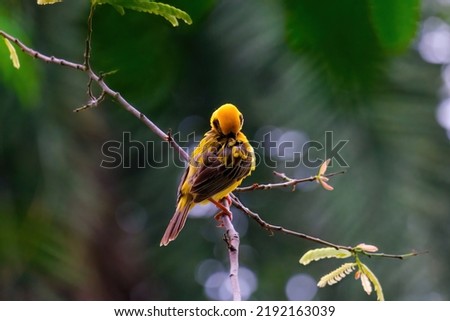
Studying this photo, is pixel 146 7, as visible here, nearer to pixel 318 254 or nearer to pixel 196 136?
pixel 318 254

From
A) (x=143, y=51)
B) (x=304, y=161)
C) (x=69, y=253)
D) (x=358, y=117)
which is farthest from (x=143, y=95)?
(x=304, y=161)

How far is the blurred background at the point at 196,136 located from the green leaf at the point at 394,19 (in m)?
0.33

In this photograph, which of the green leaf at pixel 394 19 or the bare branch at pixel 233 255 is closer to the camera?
the green leaf at pixel 394 19

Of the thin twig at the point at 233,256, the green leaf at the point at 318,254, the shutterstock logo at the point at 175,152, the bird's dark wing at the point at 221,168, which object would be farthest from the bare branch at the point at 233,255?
the shutterstock logo at the point at 175,152

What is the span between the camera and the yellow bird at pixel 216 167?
12.3 ft

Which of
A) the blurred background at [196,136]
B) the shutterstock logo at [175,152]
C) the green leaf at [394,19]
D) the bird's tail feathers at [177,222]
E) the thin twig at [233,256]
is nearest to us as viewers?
the green leaf at [394,19]

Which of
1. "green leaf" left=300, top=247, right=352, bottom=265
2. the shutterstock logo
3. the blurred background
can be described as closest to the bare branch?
"green leaf" left=300, top=247, right=352, bottom=265

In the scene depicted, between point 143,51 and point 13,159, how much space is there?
197 centimetres

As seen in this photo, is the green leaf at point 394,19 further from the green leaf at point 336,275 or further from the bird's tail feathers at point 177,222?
the bird's tail feathers at point 177,222

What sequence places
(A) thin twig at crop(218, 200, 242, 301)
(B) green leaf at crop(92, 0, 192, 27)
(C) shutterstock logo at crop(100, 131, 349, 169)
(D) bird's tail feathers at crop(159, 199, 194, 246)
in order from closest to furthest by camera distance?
(B) green leaf at crop(92, 0, 192, 27)
(A) thin twig at crop(218, 200, 242, 301)
(D) bird's tail feathers at crop(159, 199, 194, 246)
(C) shutterstock logo at crop(100, 131, 349, 169)

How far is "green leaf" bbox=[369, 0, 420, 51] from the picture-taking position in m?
1.66

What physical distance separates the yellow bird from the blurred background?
456 millimetres

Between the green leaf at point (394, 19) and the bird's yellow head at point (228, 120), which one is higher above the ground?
the bird's yellow head at point (228, 120)

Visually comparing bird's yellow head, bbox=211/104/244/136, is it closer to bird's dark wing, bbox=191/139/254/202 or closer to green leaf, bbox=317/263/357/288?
bird's dark wing, bbox=191/139/254/202
